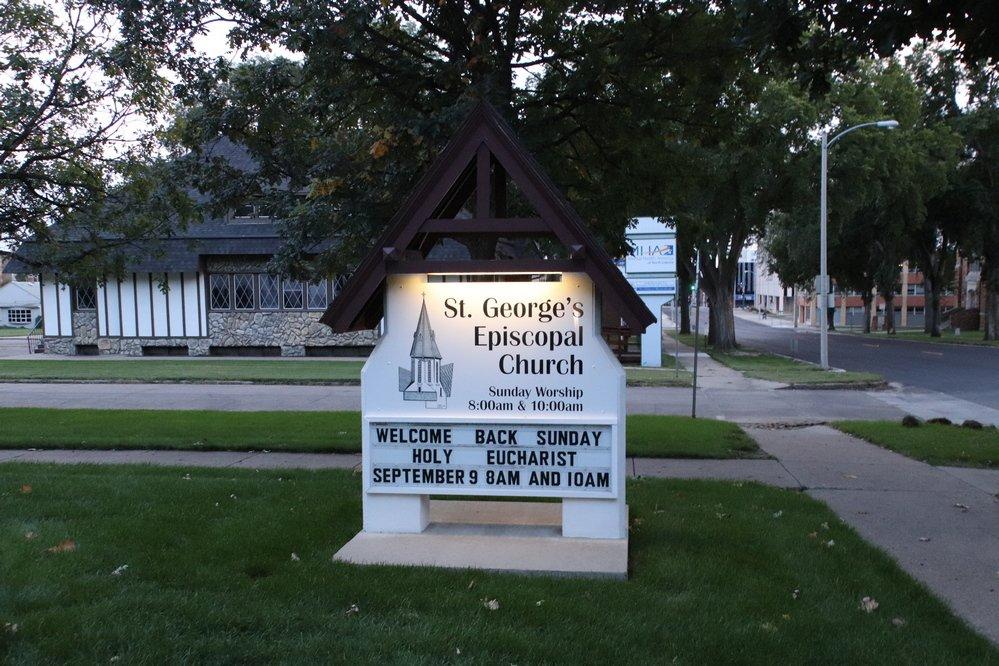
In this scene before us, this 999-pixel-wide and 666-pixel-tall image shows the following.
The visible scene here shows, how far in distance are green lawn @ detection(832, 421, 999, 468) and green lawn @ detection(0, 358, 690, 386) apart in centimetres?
796

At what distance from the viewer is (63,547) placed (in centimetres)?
566

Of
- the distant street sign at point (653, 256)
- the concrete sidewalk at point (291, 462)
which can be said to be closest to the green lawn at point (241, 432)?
the concrete sidewalk at point (291, 462)

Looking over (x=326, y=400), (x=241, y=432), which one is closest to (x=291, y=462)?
(x=241, y=432)

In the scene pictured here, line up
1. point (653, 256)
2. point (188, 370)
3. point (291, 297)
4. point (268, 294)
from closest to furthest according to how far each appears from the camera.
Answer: point (188, 370)
point (653, 256)
point (291, 297)
point (268, 294)

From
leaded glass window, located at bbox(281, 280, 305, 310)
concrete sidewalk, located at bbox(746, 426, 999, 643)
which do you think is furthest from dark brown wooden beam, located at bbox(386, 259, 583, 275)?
leaded glass window, located at bbox(281, 280, 305, 310)

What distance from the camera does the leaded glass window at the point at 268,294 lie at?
31.1 meters

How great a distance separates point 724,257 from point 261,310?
1866 centimetres

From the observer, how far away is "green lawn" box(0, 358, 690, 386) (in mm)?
21312

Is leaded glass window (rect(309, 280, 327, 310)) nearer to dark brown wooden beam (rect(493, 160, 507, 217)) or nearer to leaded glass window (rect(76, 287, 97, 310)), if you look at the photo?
leaded glass window (rect(76, 287, 97, 310))

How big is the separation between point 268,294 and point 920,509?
26795mm

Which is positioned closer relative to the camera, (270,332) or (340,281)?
(340,281)

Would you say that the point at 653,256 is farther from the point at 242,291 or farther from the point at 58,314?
the point at 58,314

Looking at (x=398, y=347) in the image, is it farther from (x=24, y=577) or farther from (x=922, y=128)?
(x=922, y=128)

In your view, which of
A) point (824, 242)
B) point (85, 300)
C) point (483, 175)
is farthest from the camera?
point (85, 300)
